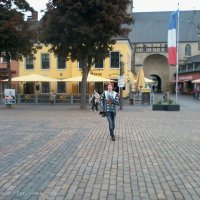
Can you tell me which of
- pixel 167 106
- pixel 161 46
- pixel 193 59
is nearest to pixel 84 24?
pixel 167 106

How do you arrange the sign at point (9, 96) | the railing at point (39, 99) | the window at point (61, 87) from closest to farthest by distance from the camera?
the sign at point (9, 96)
the railing at point (39, 99)
the window at point (61, 87)

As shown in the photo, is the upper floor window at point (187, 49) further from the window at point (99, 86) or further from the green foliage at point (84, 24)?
the green foliage at point (84, 24)

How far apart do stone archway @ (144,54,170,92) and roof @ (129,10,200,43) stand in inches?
146

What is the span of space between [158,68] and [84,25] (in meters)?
57.4

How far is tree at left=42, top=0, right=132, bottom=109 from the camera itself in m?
27.4

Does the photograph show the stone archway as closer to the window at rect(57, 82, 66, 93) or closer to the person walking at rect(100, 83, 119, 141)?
the window at rect(57, 82, 66, 93)

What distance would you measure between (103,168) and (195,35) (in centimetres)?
7963

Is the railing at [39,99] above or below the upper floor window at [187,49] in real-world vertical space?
below

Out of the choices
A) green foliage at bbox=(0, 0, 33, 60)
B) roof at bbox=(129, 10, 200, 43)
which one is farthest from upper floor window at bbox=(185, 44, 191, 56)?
green foliage at bbox=(0, 0, 33, 60)

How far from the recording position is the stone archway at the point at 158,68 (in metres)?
82.7

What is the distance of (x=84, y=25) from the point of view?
27453 millimetres

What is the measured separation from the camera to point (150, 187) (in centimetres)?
632

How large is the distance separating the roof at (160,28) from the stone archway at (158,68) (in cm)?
371

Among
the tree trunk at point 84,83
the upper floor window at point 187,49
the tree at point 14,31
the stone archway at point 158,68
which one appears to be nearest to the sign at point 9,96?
the tree at point 14,31
